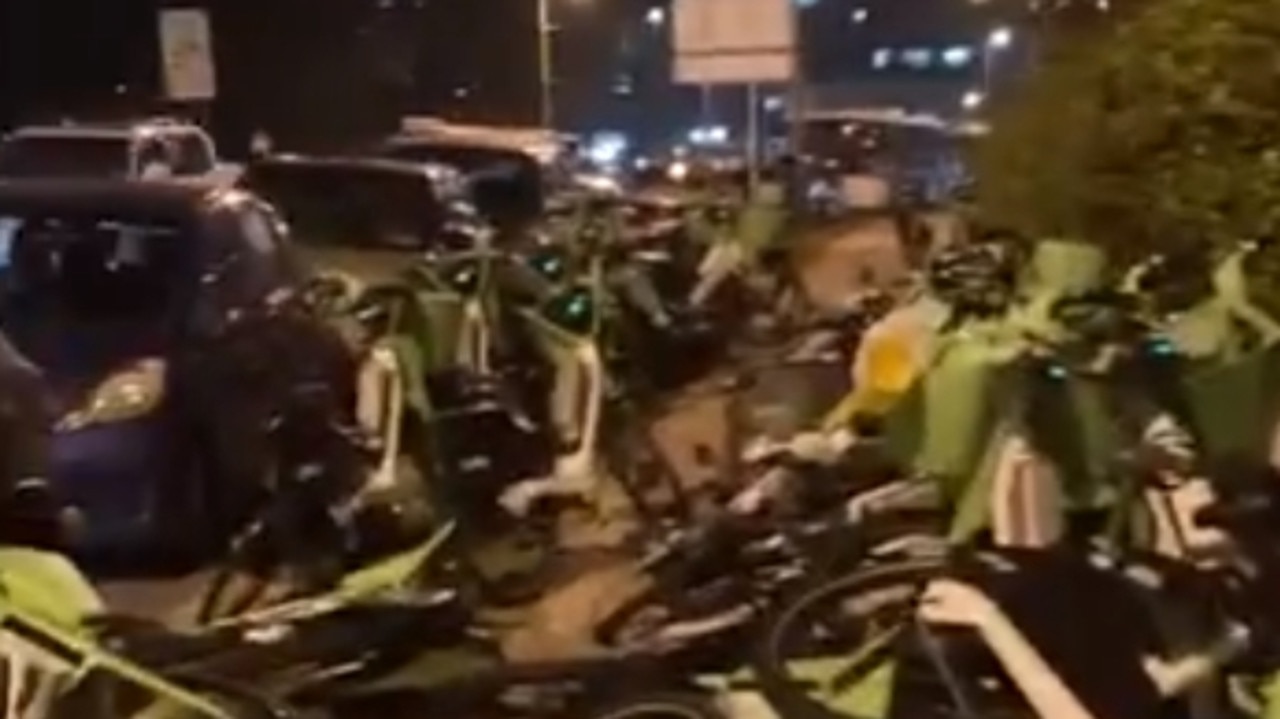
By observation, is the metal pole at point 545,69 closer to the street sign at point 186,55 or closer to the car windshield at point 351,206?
the street sign at point 186,55

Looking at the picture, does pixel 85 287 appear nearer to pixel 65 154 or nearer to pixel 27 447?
pixel 27 447

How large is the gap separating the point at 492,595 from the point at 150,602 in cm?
141

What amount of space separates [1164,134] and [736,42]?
6.95m

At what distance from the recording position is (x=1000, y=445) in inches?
352

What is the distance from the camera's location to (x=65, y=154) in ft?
73.6

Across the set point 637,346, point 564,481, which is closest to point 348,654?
point 564,481

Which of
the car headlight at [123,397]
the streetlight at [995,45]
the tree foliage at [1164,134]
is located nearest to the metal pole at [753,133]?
the streetlight at [995,45]

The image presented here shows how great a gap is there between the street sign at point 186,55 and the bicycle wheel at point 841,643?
16824mm

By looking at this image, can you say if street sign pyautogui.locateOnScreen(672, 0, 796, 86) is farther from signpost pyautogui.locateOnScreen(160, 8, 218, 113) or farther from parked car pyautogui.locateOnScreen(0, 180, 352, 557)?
parked car pyautogui.locateOnScreen(0, 180, 352, 557)

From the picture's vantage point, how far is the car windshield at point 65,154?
21625 millimetres

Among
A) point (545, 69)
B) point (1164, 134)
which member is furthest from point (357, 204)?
point (545, 69)

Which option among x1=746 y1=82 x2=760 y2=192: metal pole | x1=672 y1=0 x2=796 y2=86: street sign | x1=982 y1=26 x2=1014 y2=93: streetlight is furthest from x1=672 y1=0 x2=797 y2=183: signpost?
x1=982 y1=26 x2=1014 y2=93: streetlight

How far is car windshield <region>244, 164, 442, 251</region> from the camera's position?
62.1 feet

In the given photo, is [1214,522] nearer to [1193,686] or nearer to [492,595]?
[1193,686]
